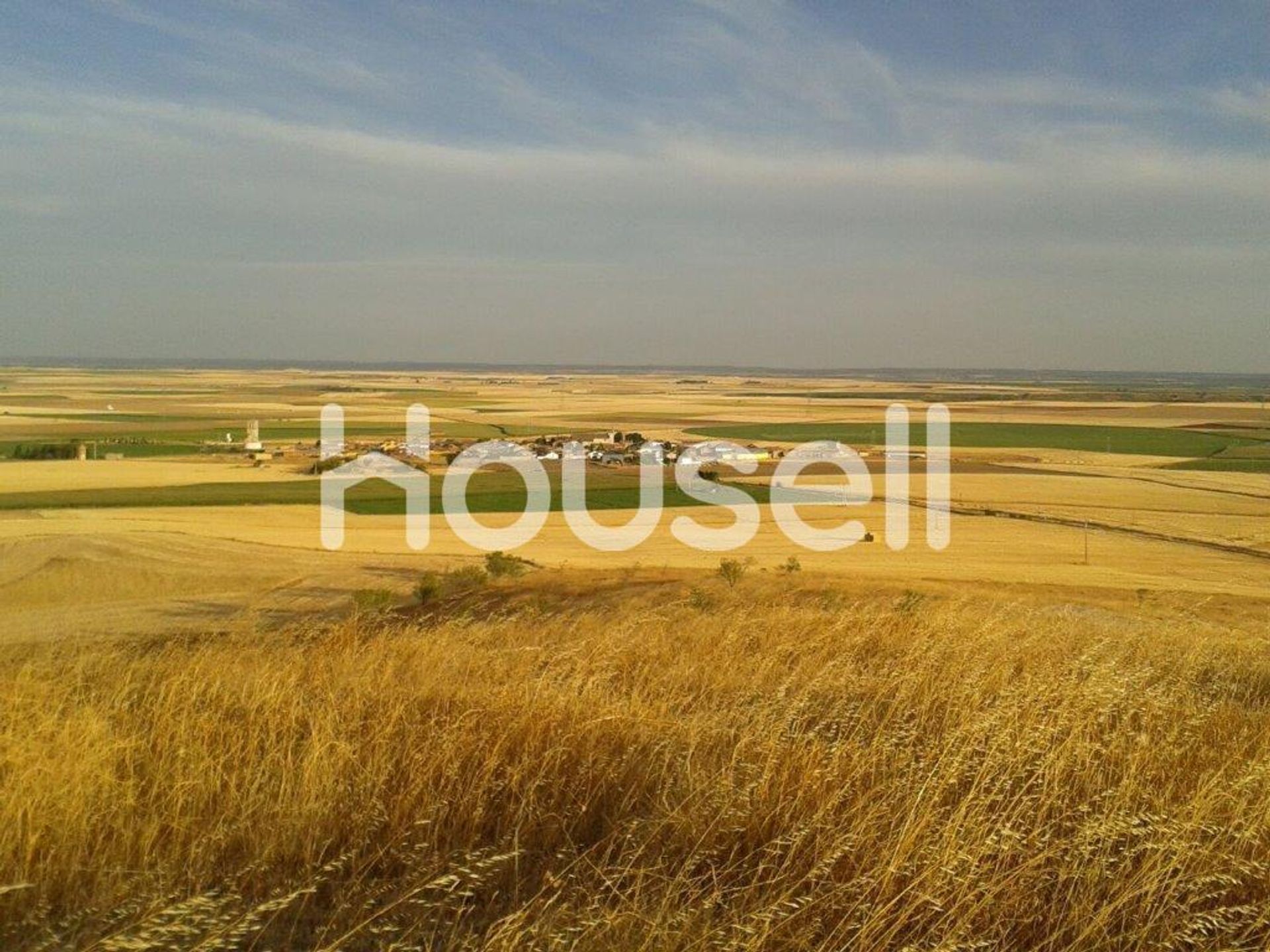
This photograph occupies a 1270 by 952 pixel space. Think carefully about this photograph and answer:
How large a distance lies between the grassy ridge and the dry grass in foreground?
271 feet

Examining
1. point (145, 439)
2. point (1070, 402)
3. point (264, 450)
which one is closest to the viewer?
point (264, 450)

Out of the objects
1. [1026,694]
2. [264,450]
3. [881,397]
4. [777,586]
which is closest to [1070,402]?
[881,397]

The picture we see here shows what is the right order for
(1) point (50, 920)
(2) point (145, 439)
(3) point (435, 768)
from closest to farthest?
(1) point (50, 920)
(3) point (435, 768)
(2) point (145, 439)

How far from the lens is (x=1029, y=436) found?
9719 cm

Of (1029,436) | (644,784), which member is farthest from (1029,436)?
(644,784)

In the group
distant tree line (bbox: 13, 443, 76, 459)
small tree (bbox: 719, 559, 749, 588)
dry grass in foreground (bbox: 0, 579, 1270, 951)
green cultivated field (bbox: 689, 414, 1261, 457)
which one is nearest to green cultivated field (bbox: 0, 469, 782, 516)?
distant tree line (bbox: 13, 443, 76, 459)

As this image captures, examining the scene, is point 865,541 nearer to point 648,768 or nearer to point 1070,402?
point 648,768

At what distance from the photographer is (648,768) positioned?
3.55 m

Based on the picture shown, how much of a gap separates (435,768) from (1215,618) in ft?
61.9

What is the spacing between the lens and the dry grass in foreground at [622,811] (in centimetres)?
259

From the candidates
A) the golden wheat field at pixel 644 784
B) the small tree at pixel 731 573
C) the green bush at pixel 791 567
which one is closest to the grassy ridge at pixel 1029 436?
the green bush at pixel 791 567

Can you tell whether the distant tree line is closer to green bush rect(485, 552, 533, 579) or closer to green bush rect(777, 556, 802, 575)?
green bush rect(485, 552, 533, 579)

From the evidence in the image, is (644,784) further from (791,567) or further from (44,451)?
(44,451)

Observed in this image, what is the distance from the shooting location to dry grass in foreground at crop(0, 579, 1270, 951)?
2590 millimetres
